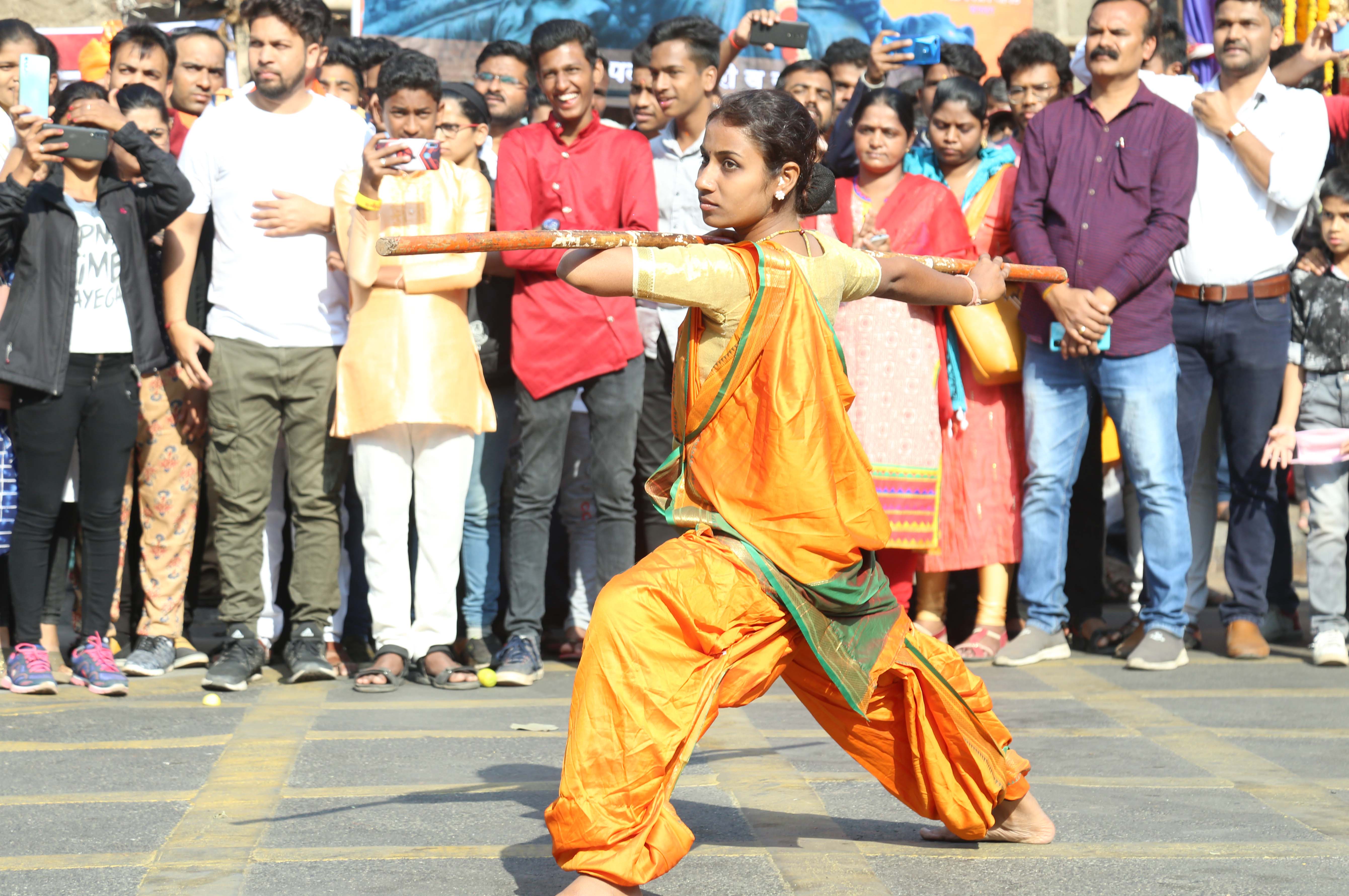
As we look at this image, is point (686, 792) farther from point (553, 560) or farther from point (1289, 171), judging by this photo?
point (1289, 171)

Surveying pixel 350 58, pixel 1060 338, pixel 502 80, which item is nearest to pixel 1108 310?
pixel 1060 338

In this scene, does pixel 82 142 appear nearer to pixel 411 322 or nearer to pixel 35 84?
pixel 35 84

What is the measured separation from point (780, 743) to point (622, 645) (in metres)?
1.84

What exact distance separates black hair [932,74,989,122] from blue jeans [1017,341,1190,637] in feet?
3.33

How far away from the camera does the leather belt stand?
6.09 metres

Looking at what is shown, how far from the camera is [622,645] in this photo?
9.73 feet

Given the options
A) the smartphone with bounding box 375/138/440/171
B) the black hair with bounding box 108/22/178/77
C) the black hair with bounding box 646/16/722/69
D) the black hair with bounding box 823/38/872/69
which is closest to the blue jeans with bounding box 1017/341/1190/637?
the black hair with bounding box 646/16/722/69

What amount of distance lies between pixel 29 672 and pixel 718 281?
336 centimetres

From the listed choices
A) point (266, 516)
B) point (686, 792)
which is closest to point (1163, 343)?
point (686, 792)

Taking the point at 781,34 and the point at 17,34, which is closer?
the point at 17,34

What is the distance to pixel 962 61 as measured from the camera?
25.1 feet

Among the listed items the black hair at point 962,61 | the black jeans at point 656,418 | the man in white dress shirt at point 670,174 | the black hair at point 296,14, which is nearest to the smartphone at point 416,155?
the black hair at point 296,14

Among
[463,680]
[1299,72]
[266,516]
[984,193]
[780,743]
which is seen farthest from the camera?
[1299,72]

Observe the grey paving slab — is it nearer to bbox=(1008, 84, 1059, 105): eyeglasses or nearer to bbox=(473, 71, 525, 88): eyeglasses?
bbox=(473, 71, 525, 88): eyeglasses
